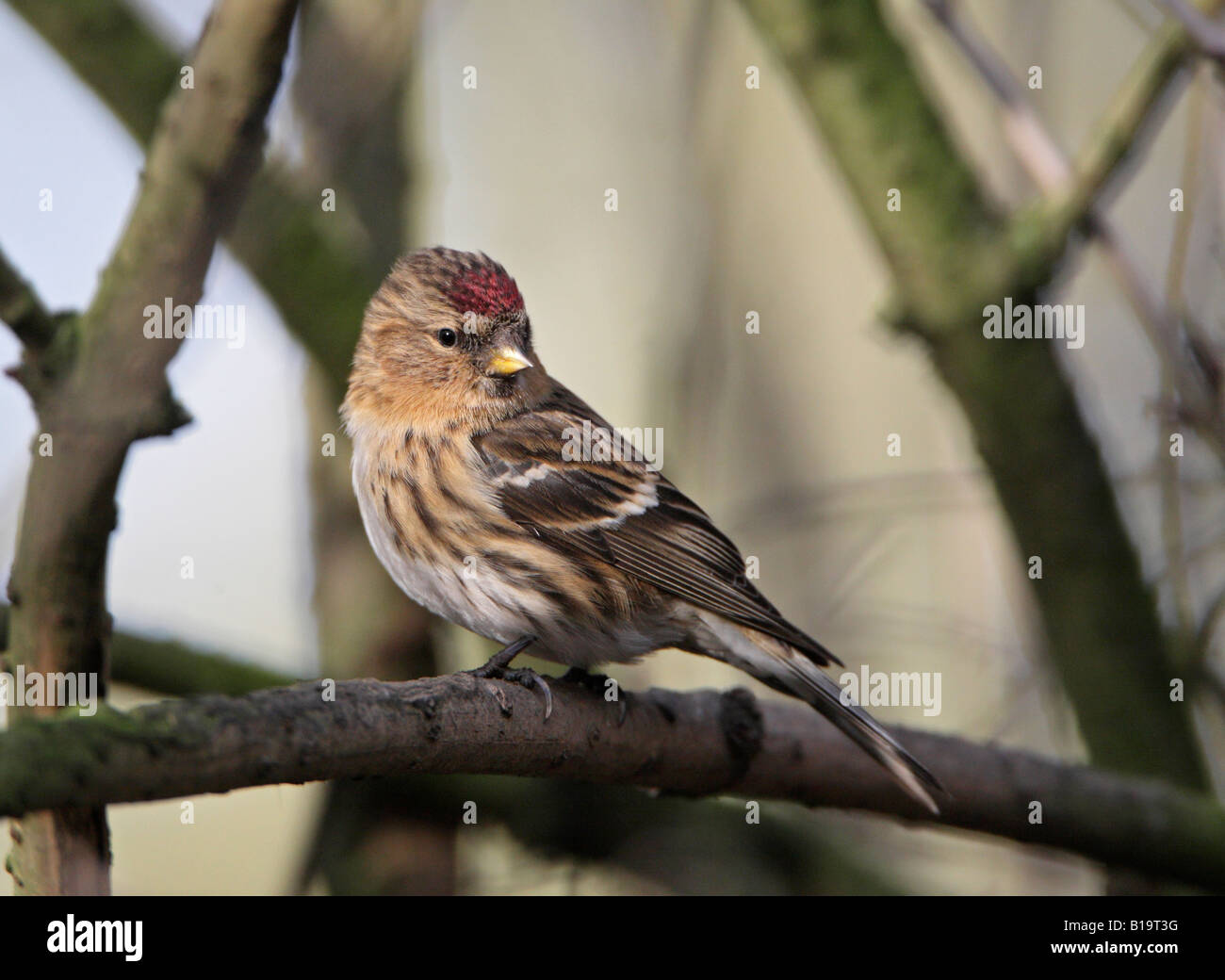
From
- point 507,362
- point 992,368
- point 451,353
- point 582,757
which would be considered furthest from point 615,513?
point 992,368

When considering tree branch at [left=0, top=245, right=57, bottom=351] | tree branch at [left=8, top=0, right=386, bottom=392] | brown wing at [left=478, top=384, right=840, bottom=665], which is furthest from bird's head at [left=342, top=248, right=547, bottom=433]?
tree branch at [left=0, top=245, right=57, bottom=351]

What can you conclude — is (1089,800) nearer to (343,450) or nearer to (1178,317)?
(1178,317)

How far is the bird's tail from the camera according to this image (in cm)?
296

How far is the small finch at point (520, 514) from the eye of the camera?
3.30 metres

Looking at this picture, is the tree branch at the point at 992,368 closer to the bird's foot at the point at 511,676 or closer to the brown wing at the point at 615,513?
the brown wing at the point at 615,513

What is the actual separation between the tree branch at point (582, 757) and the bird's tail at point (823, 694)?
0.09m

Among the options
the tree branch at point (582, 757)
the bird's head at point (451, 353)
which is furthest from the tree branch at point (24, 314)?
the bird's head at point (451, 353)

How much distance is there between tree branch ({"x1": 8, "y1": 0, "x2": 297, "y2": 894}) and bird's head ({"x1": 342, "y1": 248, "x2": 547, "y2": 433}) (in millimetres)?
1420

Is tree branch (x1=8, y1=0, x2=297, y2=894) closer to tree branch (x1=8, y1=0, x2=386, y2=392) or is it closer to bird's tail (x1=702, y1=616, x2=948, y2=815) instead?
tree branch (x1=8, y1=0, x2=386, y2=392)

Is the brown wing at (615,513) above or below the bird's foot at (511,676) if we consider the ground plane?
above

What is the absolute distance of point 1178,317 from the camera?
3246 mm

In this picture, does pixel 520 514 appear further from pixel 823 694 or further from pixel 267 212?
pixel 267 212

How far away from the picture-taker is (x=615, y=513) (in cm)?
357

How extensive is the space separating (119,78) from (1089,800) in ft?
11.4
